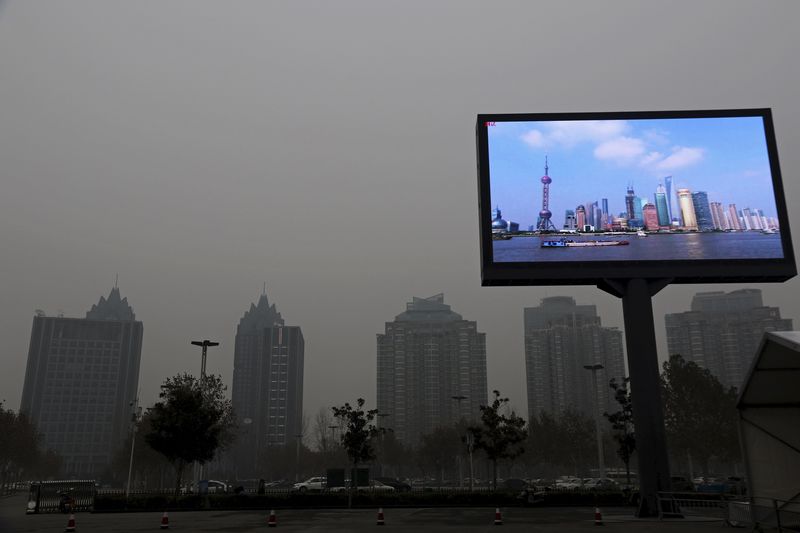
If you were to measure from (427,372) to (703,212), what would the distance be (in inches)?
4548

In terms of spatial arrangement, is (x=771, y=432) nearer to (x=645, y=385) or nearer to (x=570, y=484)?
(x=645, y=385)

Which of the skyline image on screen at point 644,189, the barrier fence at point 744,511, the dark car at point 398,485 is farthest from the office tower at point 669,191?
the dark car at point 398,485

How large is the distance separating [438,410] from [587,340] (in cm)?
3436

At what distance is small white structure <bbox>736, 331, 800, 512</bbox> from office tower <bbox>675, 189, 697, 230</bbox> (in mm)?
10187

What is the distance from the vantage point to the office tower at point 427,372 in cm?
13638

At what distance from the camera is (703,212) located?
2762cm

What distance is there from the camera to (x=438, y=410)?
13388 cm

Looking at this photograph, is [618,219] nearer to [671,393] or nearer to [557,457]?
[671,393]

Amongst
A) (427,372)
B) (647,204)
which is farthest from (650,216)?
(427,372)

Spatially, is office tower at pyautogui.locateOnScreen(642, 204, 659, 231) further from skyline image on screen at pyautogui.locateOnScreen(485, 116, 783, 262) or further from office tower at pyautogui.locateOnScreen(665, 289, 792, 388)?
office tower at pyautogui.locateOnScreen(665, 289, 792, 388)

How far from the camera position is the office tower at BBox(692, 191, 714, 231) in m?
27.5

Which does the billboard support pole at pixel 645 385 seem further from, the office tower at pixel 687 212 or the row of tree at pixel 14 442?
the row of tree at pixel 14 442

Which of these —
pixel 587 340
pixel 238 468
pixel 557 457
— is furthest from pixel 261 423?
pixel 557 457

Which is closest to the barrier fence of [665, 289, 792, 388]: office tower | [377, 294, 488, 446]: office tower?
[665, 289, 792, 388]: office tower
